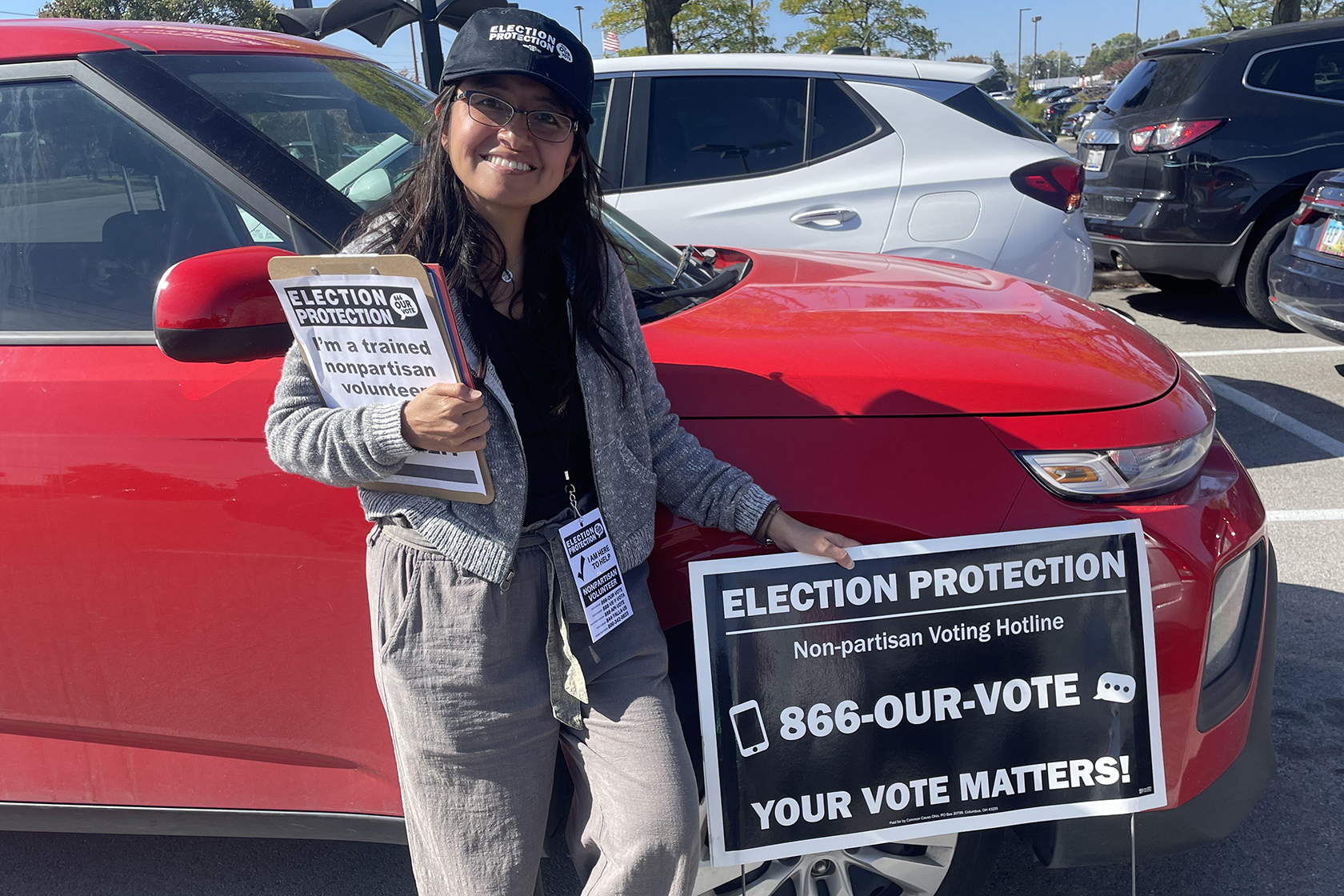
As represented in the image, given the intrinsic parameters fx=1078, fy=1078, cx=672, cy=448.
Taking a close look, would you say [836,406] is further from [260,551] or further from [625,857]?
[260,551]

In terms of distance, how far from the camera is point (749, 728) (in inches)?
72.9

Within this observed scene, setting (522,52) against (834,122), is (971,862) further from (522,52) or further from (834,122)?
(834,122)

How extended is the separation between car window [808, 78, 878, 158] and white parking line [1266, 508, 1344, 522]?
7.42ft

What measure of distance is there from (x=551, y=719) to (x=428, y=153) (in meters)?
0.92

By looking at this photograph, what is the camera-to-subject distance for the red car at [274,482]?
6.05 feet

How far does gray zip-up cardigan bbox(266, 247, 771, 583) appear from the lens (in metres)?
1.55

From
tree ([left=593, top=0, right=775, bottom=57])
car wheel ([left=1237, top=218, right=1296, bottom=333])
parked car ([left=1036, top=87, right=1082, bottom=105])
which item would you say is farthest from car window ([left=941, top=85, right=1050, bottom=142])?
A: parked car ([left=1036, top=87, right=1082, bottom=105])

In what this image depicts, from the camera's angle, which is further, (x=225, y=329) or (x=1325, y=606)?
(x=1325, y=606)

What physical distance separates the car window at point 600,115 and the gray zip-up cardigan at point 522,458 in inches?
133

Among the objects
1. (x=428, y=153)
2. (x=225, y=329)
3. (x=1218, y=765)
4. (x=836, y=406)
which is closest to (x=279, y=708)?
(x=225, y=329)

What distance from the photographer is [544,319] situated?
5.67 ft

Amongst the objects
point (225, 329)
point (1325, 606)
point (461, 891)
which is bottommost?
point (1325, 606)

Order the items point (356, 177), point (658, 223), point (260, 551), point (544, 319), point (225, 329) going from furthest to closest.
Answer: point (658, 223) < point (356, 177) < point (260, 551) < point (544, 319) < point (225, 329)

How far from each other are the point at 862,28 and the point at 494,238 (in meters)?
26.5
